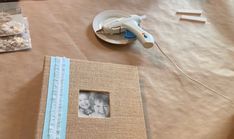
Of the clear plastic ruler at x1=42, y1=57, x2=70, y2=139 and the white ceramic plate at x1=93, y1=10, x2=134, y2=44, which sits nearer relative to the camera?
the clear plastic ruler at x1=42, y1=57, x2=70, y2=139

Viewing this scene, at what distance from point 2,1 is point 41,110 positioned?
0.39m

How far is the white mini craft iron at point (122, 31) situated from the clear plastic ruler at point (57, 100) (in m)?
0.18

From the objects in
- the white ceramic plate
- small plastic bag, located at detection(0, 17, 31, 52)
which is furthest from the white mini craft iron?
small plastic bag, located at detection(0, 17, 31, 52)

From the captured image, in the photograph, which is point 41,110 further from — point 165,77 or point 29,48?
point 165,77

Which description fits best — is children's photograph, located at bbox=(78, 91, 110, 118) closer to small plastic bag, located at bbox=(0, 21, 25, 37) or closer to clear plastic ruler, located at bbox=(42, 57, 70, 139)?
clear plastic ruler, located at bbox=(42, 57, 70, 139)

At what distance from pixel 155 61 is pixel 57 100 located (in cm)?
30

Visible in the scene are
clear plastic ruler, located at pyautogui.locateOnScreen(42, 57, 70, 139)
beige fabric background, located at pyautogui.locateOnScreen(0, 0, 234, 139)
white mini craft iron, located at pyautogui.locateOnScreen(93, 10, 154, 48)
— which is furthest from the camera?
white mini craft iron, located at pyautogui.locateOnScreen(93, 10, 154, 48)

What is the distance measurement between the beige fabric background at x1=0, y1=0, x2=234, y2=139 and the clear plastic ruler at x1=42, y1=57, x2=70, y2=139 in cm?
6

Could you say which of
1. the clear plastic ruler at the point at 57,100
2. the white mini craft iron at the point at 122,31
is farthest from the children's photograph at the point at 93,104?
the white mini craft iron at the point at 122,31

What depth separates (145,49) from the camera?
853mm

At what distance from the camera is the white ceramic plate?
84cm

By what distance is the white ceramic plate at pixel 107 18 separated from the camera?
84cm

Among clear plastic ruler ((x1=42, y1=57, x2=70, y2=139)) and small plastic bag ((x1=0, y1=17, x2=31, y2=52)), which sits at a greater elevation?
small plastic bag ((x1=0, y1=17, x2=31, y2=52))

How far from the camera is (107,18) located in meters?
0.89
